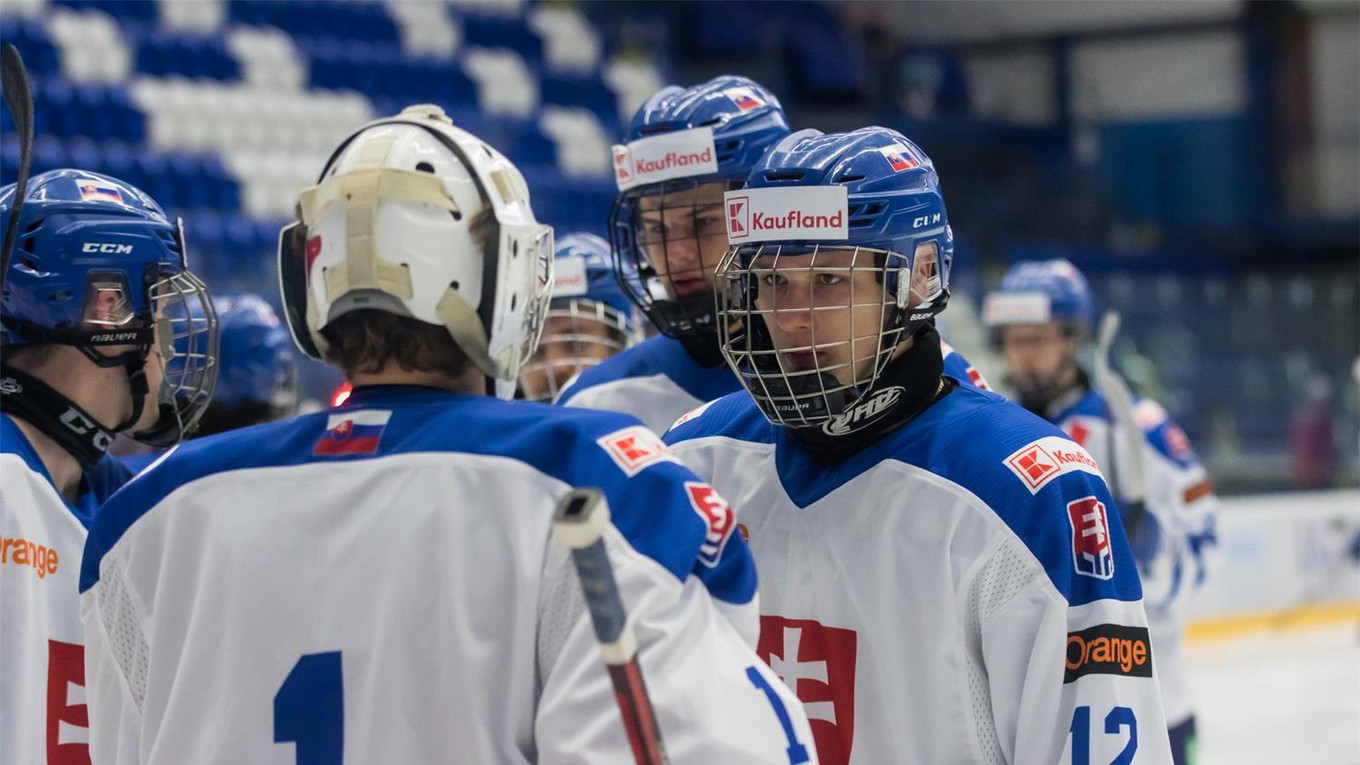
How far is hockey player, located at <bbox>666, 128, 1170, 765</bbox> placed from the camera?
177cm

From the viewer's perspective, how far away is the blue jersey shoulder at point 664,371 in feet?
8.60

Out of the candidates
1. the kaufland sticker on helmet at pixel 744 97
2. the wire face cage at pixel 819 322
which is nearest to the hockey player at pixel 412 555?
the wire face cage at pixel 819 322

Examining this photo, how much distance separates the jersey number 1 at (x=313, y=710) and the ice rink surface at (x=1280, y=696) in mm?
5187

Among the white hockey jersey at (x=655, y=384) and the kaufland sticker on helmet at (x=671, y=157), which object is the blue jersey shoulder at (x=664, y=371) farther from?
the kaufland sticker on helmet at (x=671, y=157)

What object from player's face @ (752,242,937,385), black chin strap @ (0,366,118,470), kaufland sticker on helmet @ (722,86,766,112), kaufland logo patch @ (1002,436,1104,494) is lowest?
kaufland logo patch @ (1002,436,1104,494)

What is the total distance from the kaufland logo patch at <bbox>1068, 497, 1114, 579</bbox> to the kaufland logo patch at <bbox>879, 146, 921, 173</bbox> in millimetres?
Answer: 437

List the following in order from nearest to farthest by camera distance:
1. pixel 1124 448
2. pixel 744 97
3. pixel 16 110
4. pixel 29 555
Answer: pixel 16 110
pixel 29 555
pixel 744 97
pixel 1124 448

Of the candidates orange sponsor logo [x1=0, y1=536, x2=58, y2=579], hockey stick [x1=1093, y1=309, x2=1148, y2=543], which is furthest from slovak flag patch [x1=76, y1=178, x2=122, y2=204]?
hockey stick [x1=1093, y1=309, x2=1148, y2=543]

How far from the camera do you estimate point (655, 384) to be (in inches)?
106

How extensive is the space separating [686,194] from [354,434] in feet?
3.84

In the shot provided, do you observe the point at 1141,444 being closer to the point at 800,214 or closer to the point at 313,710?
the point at 800,214

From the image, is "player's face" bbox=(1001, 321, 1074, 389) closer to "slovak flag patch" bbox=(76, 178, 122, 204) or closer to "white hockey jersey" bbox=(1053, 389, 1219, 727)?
"white hockey jersey" bbox=(1053, 389, 1219, 727)

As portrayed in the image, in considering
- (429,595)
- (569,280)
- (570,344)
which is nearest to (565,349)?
(570,344)

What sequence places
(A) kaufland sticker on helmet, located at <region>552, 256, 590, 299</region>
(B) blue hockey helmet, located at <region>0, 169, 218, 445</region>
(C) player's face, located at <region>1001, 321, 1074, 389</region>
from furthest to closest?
(C) player's face, located at <region>1001, 321, 1074, 389</region> < (A) kaufland sticker on helmet, located at <region>552, 256, 590, 299</region> < (B) blue hockey helmet, located at <region>0, 169, 218, 445</region>
